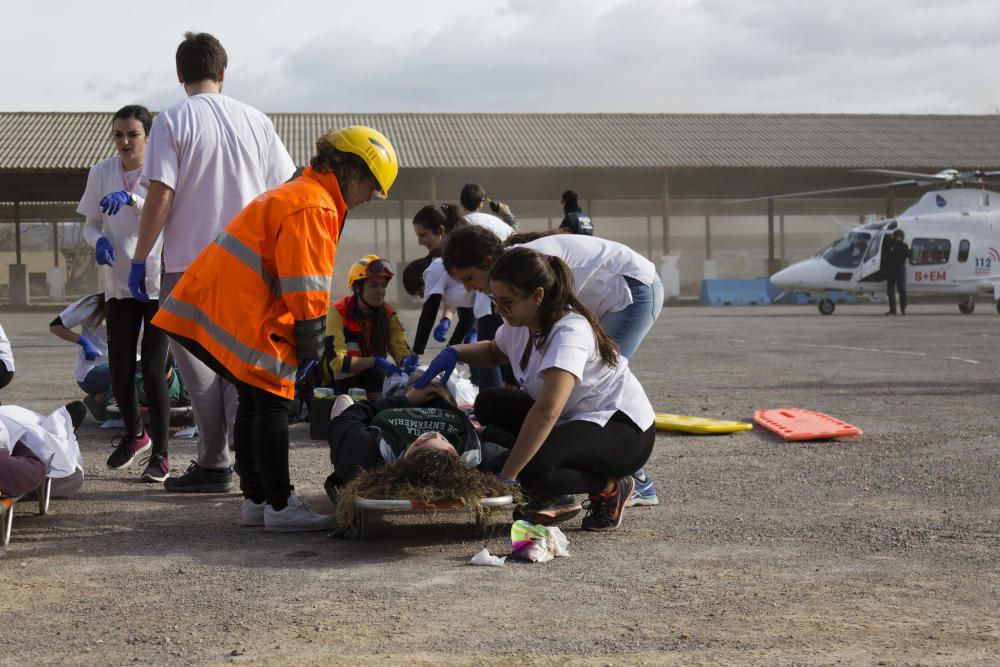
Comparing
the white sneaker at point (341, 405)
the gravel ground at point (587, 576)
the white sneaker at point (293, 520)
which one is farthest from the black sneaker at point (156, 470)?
the white sneaker at point (293, 520)

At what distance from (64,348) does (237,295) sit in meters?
12.5

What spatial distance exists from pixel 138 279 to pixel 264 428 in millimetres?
1215

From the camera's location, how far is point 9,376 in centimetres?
525

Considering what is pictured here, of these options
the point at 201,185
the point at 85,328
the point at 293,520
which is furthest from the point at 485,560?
the point at 85,328

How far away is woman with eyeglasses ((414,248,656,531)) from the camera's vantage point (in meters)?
4.33

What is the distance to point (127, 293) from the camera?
5660 millimetres

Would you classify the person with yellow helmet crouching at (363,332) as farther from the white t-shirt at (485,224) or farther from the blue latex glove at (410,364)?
the blue latex glove at (410,364)

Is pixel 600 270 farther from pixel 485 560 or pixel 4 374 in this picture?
pixel 4 374

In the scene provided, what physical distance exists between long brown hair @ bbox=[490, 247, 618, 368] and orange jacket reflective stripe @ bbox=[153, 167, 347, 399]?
0.63 metres

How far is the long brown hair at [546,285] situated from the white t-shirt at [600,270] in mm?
473

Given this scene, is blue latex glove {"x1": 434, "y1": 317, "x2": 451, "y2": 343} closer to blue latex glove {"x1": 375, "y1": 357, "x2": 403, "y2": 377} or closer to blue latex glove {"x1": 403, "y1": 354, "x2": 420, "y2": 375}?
blue latex glove {"x1": 375, "y1": 357, "x2": 403, "y2": 377}

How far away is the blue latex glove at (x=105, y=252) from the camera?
5762mm

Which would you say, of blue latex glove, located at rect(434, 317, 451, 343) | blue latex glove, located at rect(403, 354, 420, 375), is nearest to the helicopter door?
blue latex glove, located at rect(434, 317, 451, 343)

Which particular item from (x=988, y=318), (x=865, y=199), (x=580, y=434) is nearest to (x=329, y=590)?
(x=580, y=434)
